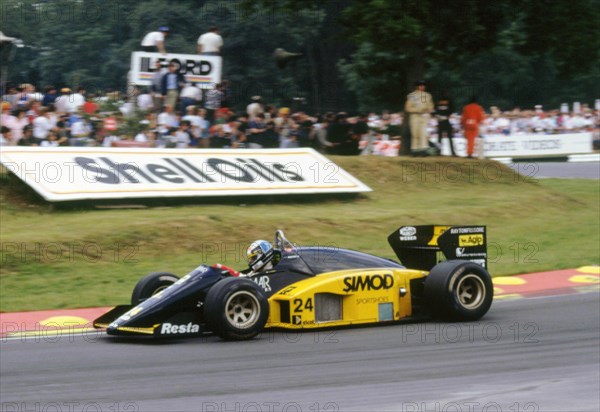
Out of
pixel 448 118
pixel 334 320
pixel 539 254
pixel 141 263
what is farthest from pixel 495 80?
pixel 334 320

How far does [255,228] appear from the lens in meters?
14.8

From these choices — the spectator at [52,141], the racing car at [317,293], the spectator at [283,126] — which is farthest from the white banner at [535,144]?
the racing car at [317,293]

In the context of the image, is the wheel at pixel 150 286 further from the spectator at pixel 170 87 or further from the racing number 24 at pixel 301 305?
the spectator at pixel 170 87

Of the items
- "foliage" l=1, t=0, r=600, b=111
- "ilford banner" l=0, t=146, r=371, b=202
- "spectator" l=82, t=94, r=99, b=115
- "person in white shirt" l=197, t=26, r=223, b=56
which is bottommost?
"ilford banner" l=0, t=146, r=371, b=202

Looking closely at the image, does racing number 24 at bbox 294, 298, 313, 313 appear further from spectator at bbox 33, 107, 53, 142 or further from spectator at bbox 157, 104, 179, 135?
spectator at bbox 157, 104, 179, 135

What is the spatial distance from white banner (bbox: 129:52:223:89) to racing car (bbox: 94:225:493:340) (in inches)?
387

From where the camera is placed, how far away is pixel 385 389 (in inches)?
273

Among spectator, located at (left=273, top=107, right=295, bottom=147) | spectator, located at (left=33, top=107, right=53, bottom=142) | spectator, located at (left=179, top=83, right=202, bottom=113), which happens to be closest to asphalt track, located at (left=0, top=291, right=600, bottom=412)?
spectator, located at (left=33, top=107, right=53, bottom=142)

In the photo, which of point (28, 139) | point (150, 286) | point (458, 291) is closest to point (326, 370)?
point (458, 291)

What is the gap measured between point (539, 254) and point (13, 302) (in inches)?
306

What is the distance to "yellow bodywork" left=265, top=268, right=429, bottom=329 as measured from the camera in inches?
355

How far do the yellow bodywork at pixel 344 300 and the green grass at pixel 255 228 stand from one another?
3.20m

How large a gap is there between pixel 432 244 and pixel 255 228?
488 cm

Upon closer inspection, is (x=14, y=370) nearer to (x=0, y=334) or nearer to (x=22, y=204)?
(x=0, y=334)
